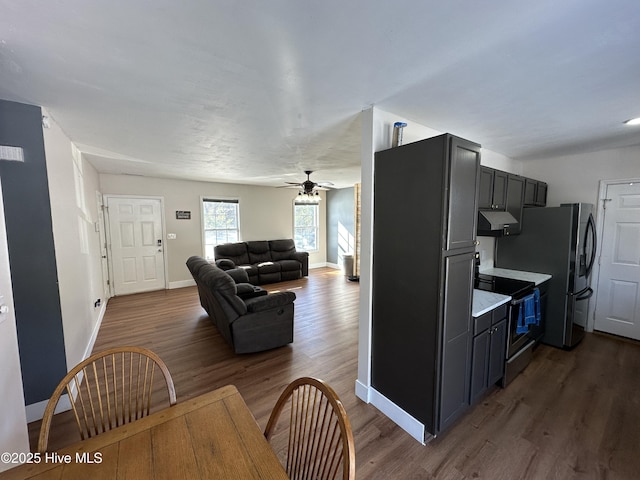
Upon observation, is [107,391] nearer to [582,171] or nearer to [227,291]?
[227,291]

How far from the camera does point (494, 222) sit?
8.73 ft

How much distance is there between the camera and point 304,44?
1289 millimetres

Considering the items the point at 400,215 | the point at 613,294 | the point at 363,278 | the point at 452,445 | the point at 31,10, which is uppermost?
the point at 31,10

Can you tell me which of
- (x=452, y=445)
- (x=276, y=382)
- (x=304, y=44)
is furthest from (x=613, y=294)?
(x=304, y=44)

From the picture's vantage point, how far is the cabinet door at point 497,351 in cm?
221

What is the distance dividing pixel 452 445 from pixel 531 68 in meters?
2.46

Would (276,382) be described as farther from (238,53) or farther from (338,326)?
(238,53)

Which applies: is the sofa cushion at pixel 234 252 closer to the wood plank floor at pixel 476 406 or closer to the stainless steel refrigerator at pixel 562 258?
the wood plank floor at pixel 476 406

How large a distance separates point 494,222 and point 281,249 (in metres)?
5.00

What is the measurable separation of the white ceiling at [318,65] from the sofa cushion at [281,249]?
424 cm

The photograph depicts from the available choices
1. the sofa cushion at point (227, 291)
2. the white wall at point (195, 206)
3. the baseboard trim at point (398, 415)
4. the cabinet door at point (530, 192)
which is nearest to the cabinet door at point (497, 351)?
the baseboard trim at point (398, 415)

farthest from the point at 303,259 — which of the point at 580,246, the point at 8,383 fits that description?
the point at 8,383

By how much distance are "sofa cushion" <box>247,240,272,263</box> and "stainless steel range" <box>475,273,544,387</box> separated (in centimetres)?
481

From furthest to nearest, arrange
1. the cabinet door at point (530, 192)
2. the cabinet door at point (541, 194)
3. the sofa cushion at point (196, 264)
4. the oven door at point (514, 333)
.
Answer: the cabinet door at point (541, 194) → the sofa cushion at point (196, 264) → the cabinet door at point (530, 192) → the oven door at point (514, 333)
